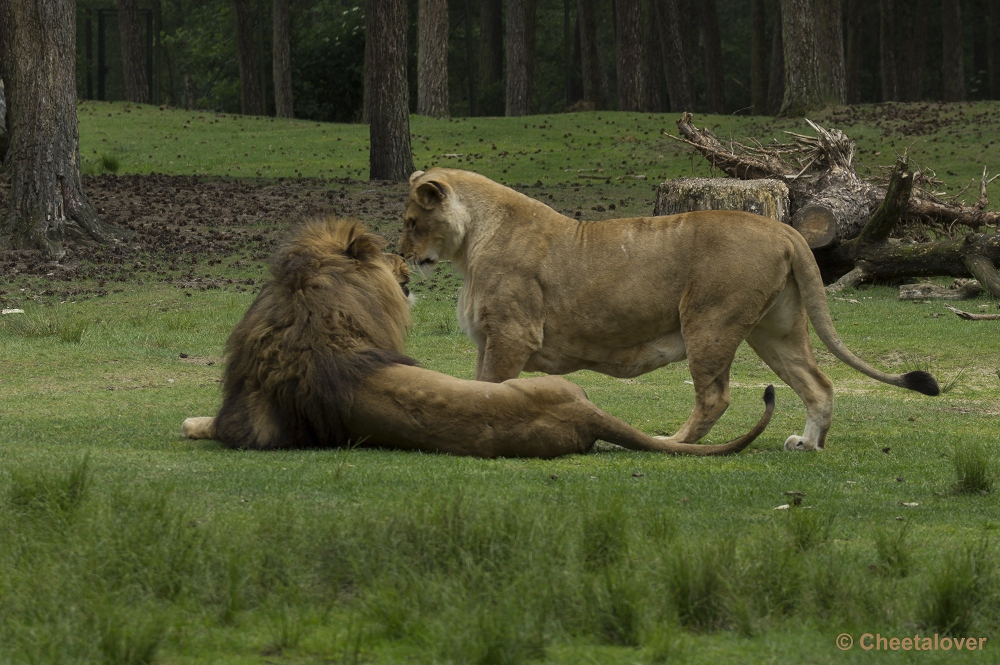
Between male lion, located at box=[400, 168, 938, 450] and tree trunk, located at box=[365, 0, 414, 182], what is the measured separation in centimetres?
1571

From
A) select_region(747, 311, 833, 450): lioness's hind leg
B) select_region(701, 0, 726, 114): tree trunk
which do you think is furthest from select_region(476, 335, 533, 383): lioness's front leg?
select_region(701, 0, 726, 114): tree trunk

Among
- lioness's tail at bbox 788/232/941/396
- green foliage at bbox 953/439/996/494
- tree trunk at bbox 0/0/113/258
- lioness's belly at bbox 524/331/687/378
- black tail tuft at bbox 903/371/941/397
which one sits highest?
tree trunk at bbox 0/0/113/258

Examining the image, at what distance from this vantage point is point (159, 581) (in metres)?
4.41

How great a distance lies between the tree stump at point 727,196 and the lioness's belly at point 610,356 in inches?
282

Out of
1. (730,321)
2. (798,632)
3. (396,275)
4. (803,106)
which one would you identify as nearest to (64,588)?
(798,632)

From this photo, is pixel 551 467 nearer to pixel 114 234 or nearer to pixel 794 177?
pixel 794 177

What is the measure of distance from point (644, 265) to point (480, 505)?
287 centimetres

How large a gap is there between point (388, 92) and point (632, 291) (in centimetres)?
1702

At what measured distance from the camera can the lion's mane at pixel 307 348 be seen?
22.8ft

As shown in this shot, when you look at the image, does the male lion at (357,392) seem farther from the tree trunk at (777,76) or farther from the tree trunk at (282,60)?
the tree trunk at (777,76)

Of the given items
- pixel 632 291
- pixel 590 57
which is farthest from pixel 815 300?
pixel 590 57

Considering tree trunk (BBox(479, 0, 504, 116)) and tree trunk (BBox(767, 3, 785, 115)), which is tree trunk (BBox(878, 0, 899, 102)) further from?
tree trunk (BBox(479, 0, 504, 116))

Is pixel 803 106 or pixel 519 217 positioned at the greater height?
pixel 803 106

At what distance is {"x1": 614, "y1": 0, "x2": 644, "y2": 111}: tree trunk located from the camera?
37.3 metres
